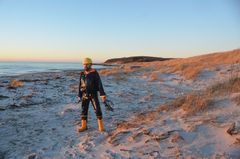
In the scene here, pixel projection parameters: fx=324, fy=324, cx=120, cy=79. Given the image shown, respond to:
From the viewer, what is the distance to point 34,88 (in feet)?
46.4

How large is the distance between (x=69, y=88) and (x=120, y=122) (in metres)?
6.77

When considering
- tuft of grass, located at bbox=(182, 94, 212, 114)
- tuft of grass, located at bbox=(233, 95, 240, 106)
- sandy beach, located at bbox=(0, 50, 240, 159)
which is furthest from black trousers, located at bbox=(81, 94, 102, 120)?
tuft of grass, located at bbox=(233, 95, 240, 106)

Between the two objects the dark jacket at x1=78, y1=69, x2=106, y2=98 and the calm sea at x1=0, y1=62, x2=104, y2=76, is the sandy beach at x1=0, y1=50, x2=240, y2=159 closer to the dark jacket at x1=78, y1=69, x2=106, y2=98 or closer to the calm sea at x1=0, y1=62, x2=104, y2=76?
the dark jacket at x1=78, y1=69, x2=106, y2=98

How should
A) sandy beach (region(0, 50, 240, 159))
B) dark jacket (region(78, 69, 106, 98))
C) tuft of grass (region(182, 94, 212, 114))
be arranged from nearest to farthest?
sandy beach (region(0, 50, 240, 159)) < tuft of grass (region(182, 94, 212, 114)) < dark jacket (region(78, 69, 106, 98))

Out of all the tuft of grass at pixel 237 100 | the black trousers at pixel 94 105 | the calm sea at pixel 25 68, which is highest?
the tuft of grass at pixel 237 100

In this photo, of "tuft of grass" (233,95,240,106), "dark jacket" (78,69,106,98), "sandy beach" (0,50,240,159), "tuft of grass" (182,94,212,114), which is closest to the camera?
"sandy beach" (0,50,240,159)

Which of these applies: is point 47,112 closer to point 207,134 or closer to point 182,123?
point 182,123

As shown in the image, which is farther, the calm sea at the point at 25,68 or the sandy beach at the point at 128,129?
the calm sea at the point at 25,68

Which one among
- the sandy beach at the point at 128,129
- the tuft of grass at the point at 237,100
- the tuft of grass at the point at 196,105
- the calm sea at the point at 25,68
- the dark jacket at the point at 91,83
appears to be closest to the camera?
the sandy beach at the point at 128,129

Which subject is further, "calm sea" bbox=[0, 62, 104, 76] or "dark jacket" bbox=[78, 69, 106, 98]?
"calm sea" bbox=[0, 62, 104, 76]

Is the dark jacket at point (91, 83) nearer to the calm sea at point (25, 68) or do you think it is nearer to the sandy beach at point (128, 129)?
the sandy beach at point (128, 129)

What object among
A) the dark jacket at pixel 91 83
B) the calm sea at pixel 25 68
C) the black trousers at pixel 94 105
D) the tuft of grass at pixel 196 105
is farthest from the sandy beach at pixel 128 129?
the calm sea at pixel 25 68

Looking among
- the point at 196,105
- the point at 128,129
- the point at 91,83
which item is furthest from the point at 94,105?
the point at 196,105

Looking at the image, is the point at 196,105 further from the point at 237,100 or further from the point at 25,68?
the point at 25,68
